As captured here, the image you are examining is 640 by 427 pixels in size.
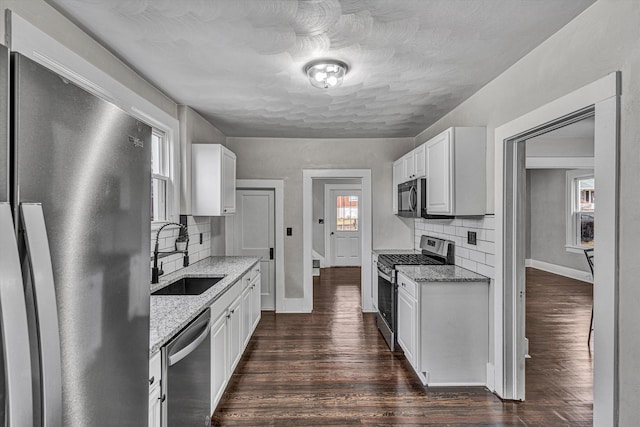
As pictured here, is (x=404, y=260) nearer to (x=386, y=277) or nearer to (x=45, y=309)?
(x=386, y=277)

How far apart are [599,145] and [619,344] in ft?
3.01

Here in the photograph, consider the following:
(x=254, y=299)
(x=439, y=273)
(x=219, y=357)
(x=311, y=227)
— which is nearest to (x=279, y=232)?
(x=311, y=227)

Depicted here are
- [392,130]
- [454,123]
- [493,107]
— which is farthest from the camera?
[392,130]

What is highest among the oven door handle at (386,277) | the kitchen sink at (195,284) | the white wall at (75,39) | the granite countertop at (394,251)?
the white wall at (75,39)

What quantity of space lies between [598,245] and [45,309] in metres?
2.10

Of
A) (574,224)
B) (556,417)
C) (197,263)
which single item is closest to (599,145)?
(556,417)

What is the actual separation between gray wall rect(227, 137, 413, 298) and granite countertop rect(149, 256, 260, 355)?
1348 millimetres

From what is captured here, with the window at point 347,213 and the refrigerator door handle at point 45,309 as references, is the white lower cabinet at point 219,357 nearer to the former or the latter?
the refrigerator door handle at point 45,309

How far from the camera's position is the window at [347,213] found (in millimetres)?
8789

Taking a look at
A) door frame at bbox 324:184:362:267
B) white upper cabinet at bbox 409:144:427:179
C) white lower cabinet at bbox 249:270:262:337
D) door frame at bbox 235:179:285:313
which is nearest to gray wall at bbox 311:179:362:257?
door frame at bbox 324:184:362:267

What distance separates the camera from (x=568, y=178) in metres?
7.08

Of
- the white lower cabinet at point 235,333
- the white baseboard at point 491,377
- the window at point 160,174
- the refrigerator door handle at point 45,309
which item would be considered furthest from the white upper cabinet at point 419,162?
the refrigerator door handle at point 45,309

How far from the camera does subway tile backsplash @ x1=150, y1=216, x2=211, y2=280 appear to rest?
9.87 feet

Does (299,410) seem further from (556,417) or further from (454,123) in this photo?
(454,123)
